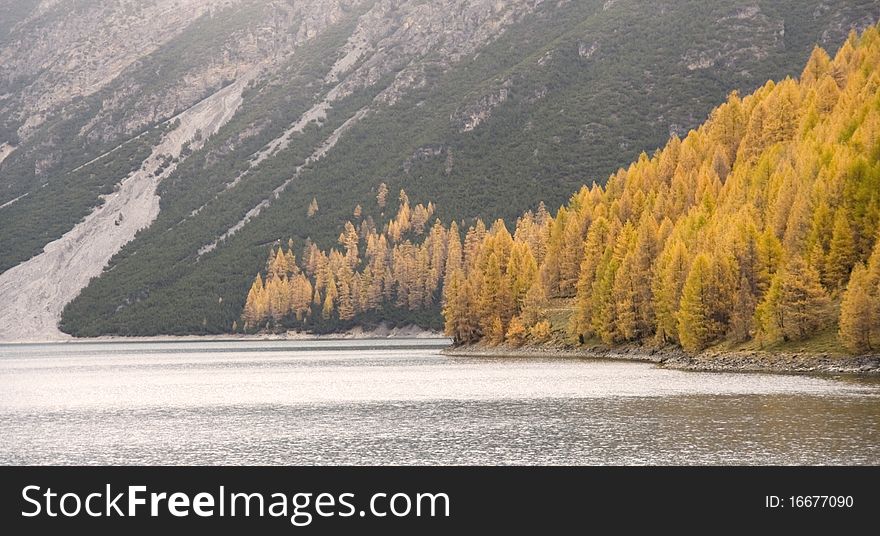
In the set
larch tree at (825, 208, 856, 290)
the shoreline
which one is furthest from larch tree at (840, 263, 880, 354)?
larch tree at (825, 208, 856, 290)

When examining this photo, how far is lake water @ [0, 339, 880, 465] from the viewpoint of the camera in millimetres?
55906

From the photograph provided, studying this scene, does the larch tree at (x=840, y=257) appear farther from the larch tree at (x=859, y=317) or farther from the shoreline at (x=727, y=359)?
the larch tree at (x=859, y=317)

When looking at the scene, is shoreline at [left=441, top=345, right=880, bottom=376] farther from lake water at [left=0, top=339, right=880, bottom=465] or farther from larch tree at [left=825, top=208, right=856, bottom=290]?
larch tree at [left=825, top=208, right=856, bottom=290]

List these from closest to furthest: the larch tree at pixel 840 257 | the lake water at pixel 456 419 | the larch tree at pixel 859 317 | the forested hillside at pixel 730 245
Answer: the lake water at pixel 456 419, the larch tree at pixel 859 317, the forested hillside at pixel 730 245, the larch tree at pixel 840 257

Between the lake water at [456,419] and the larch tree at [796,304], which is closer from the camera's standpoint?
the lake water at [456,419]

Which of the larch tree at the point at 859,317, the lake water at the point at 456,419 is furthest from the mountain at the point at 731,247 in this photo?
the lake water at the point at 456,419

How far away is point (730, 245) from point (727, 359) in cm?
1625

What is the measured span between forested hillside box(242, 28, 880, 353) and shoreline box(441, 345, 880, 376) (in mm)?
1892

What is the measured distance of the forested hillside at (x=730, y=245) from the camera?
109 m

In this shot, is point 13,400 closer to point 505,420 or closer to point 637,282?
point 505,420

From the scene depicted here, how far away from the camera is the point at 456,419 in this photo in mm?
72625

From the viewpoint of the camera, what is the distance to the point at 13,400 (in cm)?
9806

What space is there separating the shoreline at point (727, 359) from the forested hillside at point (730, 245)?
74.5 inches

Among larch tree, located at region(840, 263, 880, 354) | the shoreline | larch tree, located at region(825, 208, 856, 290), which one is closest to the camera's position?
larch tree, located at region(840, 263, 880, 354)
